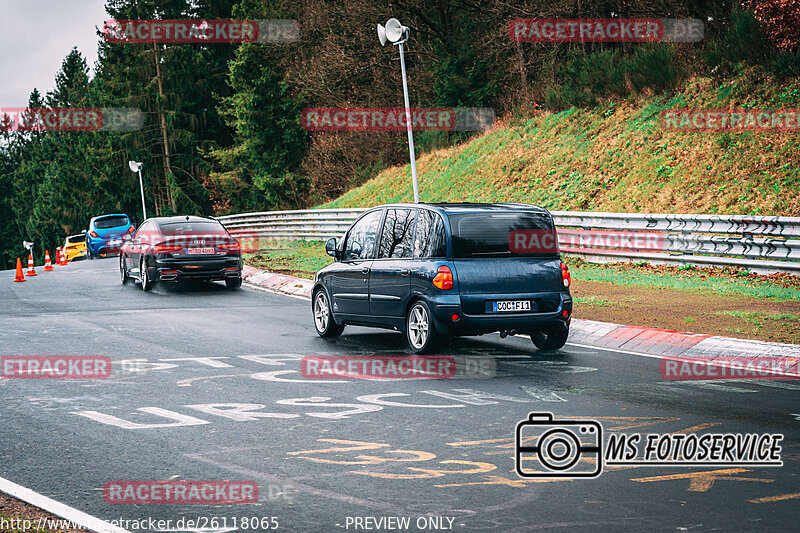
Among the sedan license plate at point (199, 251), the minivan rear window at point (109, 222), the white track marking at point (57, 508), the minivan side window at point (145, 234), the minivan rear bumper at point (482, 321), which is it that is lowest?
the white track marking at point (57, 508)

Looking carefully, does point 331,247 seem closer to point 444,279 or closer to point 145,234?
point 444,279

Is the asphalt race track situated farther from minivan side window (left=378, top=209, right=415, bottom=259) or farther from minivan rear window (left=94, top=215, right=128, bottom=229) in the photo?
minivan rear window (left=94, top=215, right=128, bottom=229)

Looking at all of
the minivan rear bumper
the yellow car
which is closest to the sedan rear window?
the minivan rear bumper

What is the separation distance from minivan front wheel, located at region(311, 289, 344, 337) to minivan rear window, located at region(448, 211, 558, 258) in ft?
9.47

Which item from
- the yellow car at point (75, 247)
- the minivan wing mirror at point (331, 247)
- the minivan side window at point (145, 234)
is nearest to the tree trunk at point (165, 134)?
the yellow car at point (75, 247)

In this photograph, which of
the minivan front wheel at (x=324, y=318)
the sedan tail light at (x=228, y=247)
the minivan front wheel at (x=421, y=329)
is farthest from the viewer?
the sedan tail light at (x=228, y=247)

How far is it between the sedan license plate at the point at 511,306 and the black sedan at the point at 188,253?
10793mm

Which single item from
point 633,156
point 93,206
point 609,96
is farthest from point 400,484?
point 93,206

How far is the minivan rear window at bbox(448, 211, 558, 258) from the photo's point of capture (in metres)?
11.5

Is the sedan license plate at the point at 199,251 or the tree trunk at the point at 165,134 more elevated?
the tree trunk at the point at 165,134

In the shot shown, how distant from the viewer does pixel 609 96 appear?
107 feet

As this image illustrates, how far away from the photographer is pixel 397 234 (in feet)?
40.9

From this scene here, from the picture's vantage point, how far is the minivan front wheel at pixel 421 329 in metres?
11.4

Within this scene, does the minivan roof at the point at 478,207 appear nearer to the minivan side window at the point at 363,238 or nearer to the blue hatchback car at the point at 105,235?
the minivan side window at the point at 363,238
